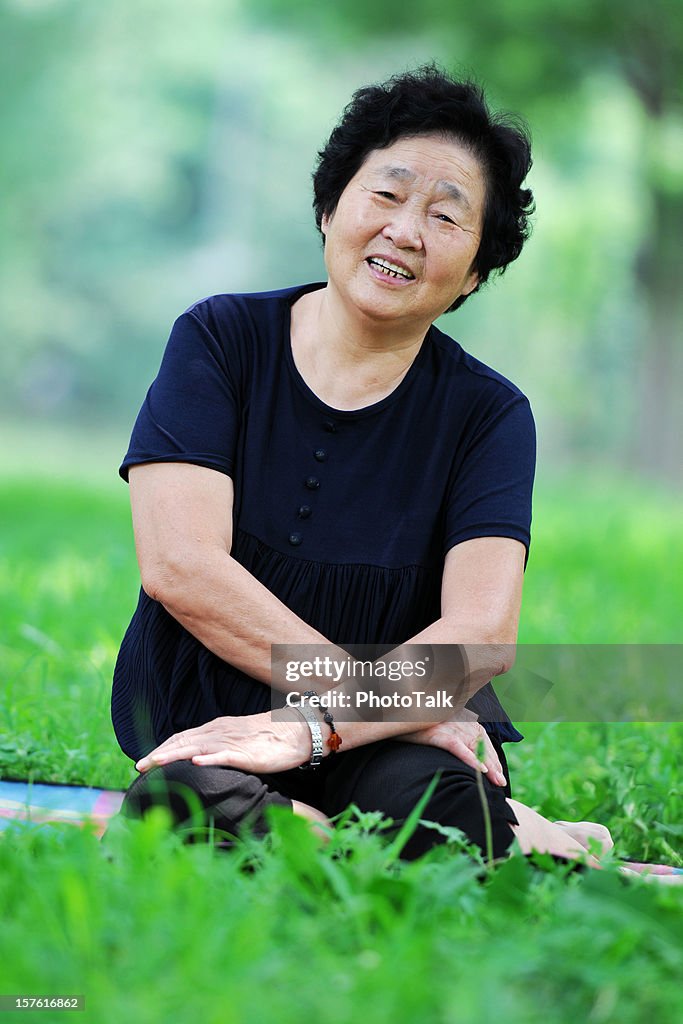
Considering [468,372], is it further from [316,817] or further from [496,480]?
[316,817]

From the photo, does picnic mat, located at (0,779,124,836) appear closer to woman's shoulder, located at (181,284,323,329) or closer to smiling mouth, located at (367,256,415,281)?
woman's shoulder, located at (181,284,323,329)

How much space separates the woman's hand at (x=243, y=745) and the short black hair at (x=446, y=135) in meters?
1.12

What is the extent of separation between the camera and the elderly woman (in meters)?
2.57

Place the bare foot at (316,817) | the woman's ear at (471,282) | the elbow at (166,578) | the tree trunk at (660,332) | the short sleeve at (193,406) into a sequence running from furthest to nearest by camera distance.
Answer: the tree trunk at (660,332) → the woman's ear at (471,282) → the short sleeve at (193,406) → the elbow at (166,578) → the bare foot at (316,817)

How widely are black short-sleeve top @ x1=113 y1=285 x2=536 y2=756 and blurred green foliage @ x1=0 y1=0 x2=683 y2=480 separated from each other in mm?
844

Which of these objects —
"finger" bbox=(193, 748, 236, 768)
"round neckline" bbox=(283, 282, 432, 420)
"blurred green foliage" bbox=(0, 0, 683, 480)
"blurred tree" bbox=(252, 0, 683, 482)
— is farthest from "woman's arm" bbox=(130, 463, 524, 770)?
"blurred tree" bbox=(252, 0, 683, 482)

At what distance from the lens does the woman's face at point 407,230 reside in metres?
2.71

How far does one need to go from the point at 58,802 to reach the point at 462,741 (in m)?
1.03

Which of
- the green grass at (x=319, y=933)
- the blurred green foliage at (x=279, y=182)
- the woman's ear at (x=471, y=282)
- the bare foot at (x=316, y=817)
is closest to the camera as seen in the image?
the green grass at (x=319, y=933)

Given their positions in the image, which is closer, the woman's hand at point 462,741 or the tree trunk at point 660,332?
the woman's hand at point 462,741

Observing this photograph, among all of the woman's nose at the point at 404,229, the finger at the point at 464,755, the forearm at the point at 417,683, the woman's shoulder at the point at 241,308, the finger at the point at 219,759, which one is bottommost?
the finger at the point at 219,759

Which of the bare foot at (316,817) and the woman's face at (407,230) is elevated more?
the woman's face at (407,230)

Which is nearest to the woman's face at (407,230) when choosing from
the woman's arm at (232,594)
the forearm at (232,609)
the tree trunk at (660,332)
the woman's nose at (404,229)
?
the woman's nose at (404,229)

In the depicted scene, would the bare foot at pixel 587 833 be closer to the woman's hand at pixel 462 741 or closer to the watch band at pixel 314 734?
the woman's hand at pixel 462 741
